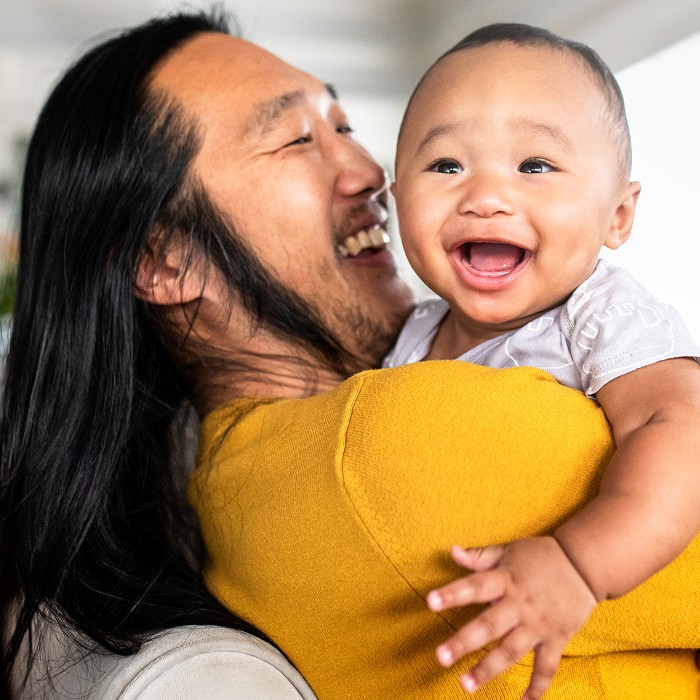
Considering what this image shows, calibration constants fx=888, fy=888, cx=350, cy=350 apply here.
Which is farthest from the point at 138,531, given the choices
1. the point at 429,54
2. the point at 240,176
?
the point at 429,54

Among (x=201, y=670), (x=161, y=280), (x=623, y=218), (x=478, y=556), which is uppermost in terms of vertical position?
(x=623, y=218)

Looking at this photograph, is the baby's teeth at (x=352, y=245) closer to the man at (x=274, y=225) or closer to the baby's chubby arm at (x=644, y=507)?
the man at (x=274, y=225)

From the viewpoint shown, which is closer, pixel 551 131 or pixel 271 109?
pixel 551 131

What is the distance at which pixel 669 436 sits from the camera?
880 millimetres

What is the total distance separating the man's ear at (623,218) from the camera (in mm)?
1254

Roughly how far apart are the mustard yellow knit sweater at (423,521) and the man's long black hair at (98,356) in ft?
1.02

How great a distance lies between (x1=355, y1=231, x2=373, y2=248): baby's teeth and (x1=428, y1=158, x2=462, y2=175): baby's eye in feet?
1.30

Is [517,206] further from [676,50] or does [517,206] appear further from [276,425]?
[676,50]

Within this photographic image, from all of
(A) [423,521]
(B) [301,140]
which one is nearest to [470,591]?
(A) [423,521]

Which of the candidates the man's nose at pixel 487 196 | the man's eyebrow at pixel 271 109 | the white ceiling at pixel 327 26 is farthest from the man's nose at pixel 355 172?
the white ceiling at pixel 327 26

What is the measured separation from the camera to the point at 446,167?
123 cm

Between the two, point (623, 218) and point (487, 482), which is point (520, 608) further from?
point (623, 218)

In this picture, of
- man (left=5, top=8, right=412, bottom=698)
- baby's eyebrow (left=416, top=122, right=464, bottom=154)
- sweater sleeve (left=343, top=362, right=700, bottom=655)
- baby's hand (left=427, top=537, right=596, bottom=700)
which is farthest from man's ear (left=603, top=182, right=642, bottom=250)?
baby's hand (left=427, top=537, right=596, bottom=700)

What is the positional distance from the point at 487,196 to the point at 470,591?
548mm
